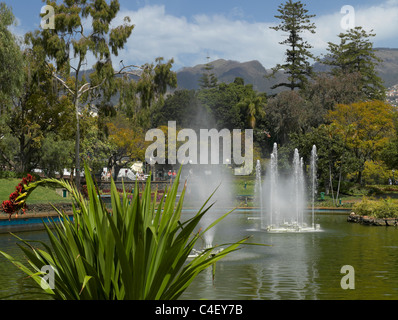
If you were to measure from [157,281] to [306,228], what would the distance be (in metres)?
25.4

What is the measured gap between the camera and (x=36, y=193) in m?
39.5

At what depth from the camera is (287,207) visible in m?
46.5

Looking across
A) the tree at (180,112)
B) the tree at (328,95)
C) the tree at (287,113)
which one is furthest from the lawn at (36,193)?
the tree at (180,112)

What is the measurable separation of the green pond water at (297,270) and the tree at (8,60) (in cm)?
1322

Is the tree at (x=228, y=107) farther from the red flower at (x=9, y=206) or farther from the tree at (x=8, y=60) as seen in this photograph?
the red flower at (x=9, y=206)

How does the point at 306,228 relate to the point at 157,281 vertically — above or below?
below

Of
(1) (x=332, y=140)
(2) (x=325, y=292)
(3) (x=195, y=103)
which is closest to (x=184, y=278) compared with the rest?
(2) (x=325, y=292)

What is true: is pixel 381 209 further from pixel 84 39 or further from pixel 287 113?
pixel 287 113

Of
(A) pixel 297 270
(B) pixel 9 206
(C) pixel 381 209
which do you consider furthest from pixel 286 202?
(B) pixel 9 206

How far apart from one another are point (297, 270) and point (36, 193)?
27980 millimetres

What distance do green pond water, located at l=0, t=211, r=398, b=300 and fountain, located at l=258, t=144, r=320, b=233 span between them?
3427 millimetres

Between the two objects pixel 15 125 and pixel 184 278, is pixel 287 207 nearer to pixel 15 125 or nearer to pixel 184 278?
pixel 15 125

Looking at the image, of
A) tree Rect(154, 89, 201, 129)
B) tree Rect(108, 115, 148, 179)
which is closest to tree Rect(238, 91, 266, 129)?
tree Rect(108, 115, 148, 179)

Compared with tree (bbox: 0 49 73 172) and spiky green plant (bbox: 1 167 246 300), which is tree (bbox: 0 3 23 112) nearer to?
tree (bbox: 0 49 73 172)
